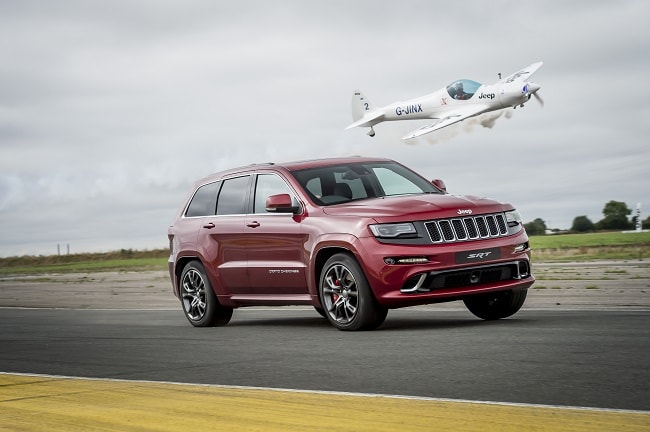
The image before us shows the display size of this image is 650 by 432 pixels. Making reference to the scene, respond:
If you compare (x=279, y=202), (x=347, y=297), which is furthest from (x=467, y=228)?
(x=279, y=202)

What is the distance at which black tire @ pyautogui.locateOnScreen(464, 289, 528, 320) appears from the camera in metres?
12.6

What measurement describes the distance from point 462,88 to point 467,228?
7546 centimetres

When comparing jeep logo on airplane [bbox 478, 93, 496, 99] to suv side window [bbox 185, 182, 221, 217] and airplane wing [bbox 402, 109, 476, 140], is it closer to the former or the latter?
airplane wing [bbox 402, 109, 476, 140]

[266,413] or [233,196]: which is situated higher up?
[233,196]

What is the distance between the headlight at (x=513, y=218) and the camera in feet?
40.3

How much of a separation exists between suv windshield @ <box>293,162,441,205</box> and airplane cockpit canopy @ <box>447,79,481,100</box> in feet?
229

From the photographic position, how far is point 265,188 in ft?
44.5

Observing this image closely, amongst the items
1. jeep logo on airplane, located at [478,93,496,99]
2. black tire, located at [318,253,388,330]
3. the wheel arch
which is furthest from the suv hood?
jeep logo on airplane, located at [478,93,496,99]

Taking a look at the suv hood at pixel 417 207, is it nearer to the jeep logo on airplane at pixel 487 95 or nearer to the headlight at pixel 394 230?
the headlight at pixel 394 230

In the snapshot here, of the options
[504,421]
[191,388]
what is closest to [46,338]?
[191,388]

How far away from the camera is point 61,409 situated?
7043 mm

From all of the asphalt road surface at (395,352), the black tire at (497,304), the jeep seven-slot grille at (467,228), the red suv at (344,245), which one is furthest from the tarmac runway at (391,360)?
the jeep seven-slot grille at (467,228)

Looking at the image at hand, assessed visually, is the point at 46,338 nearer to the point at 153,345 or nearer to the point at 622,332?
the point at 153,345

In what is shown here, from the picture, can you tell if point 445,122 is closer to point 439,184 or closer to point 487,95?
point 487,95
